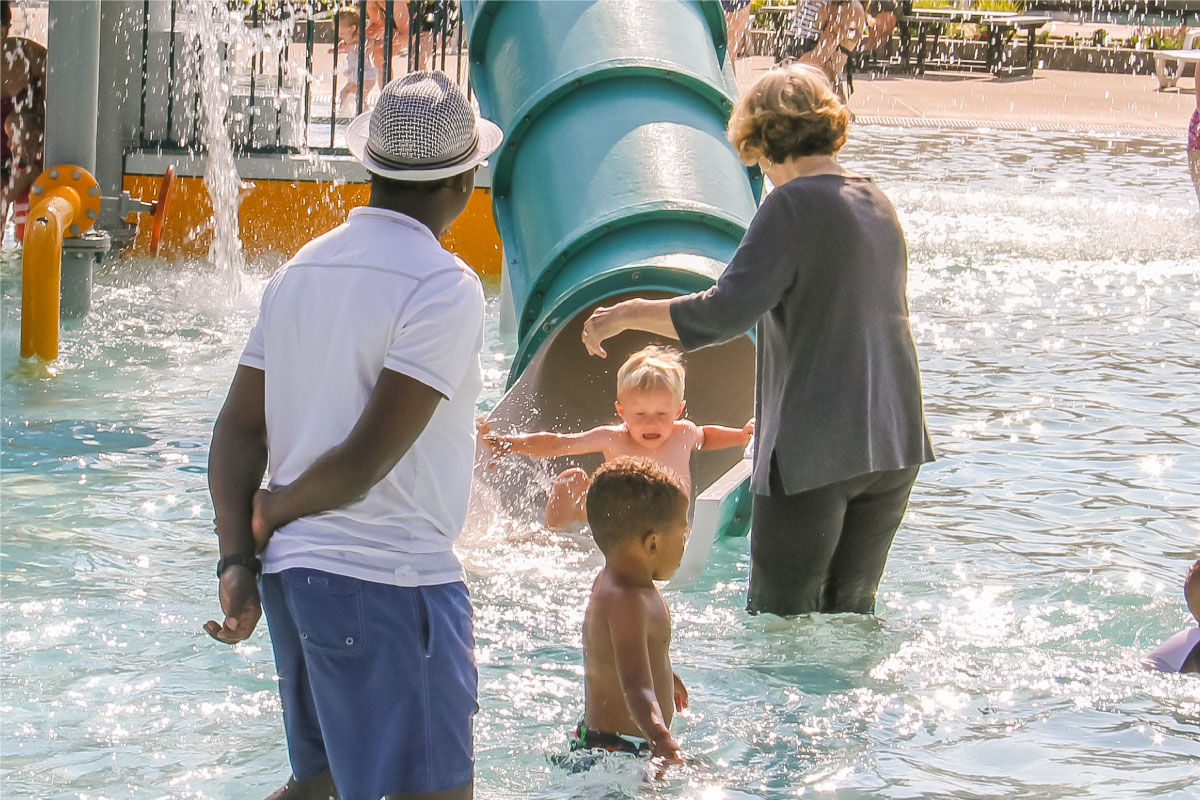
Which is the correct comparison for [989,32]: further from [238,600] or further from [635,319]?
[238,600]

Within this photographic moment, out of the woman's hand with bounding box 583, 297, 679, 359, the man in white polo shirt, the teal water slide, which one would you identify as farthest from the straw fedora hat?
the teal water slide

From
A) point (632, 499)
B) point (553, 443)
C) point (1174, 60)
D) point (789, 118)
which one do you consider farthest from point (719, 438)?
point (1174, 60)

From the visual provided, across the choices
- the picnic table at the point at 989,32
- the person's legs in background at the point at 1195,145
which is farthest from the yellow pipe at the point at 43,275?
the picnic table at the point at 989,32

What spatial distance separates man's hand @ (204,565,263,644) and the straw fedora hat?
0.75 metres

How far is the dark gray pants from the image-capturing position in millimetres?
3947

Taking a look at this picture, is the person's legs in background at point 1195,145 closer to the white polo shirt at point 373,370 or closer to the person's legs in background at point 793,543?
the person's legs in background at point 793,543

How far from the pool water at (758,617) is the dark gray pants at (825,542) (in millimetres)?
95

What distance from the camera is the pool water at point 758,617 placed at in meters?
3.58

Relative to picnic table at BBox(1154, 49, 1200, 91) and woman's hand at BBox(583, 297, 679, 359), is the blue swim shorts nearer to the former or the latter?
woman's hand at BBox(583, 297, 679, 359)

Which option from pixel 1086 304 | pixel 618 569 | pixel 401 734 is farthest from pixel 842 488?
pixel 1086 304

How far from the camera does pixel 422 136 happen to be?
2.63 m

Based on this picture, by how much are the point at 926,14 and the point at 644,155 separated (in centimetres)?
1675

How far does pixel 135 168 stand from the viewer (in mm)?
9172

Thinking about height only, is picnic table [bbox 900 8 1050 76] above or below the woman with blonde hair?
above
